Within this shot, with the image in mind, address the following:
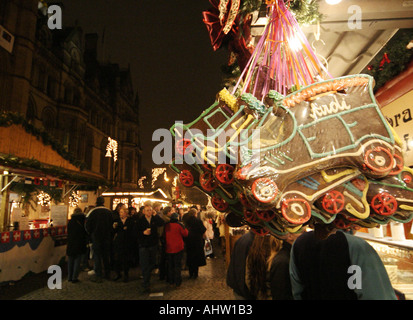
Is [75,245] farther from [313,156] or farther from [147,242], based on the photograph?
[313,156]

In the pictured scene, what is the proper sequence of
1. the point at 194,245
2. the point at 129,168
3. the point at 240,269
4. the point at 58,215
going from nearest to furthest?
the point at 240,269
the point at 194,245
the point at 58,215
the point at 129,168

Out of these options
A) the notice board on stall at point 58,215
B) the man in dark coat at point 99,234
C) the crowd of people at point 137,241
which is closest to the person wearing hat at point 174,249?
the crowd of people at point 137,241

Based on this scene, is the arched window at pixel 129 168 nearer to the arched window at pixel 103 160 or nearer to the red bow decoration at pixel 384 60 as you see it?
the arched window at pixel 103 160

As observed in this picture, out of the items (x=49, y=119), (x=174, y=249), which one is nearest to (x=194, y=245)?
(x=174, y=249)

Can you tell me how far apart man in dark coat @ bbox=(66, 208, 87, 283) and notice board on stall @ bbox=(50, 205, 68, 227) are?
292cm

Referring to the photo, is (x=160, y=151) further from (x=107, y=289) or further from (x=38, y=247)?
(x=38, y=247)

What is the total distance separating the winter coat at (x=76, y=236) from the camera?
22.9 ft

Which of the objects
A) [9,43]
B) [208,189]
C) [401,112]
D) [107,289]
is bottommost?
[107,289]

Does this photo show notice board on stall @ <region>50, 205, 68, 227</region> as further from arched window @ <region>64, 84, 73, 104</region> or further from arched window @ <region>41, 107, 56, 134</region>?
arched window @ <region>64, 84, 73, 104</region>

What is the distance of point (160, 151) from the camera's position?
1413 mm

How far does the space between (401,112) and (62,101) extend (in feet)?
83.5

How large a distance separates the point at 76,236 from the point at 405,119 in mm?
7629

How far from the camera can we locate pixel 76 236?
7.07 meters

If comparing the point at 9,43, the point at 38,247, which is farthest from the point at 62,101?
the point at 38,247
